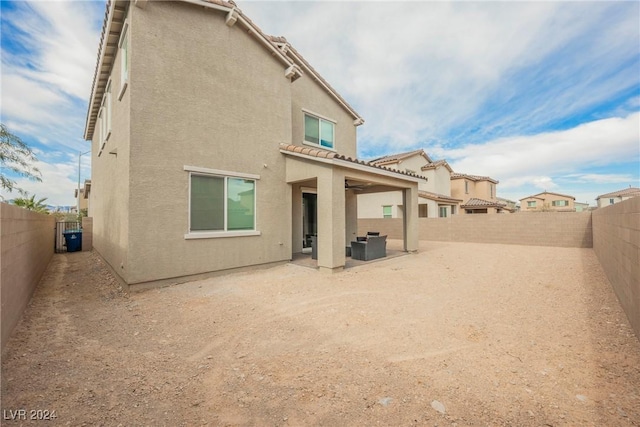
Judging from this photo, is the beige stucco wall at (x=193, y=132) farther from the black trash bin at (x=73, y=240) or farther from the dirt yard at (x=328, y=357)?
the black trash bin at (x=73, y=240)

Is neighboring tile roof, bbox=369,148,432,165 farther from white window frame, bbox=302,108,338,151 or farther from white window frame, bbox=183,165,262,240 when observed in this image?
white window frame, bbox=183,165,262,240

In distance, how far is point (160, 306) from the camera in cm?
547

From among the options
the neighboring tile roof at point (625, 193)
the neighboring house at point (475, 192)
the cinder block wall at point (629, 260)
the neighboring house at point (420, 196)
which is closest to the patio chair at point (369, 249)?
the cinder block wall at point (629, 260)

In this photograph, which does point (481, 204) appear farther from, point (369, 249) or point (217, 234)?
point (217, 234)

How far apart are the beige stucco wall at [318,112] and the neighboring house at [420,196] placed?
20.3ft

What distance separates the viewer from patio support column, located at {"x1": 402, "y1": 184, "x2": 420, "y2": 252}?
38.0 feet

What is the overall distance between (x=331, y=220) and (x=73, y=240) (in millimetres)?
15936

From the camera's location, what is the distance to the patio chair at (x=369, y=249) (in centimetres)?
988

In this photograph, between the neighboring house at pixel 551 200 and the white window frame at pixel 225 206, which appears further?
the neighboring house at pixel 551 200

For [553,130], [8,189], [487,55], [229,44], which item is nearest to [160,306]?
[229,44]

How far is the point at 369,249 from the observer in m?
9.91

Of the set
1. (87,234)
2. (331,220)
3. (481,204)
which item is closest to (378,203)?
(481,204)

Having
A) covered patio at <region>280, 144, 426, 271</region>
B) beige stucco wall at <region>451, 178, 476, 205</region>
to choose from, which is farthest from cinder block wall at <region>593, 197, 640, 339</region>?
beige stucco wall at <region>451, 178, 476, 205</region>

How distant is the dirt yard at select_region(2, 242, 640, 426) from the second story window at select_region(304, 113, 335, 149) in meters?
7.73
